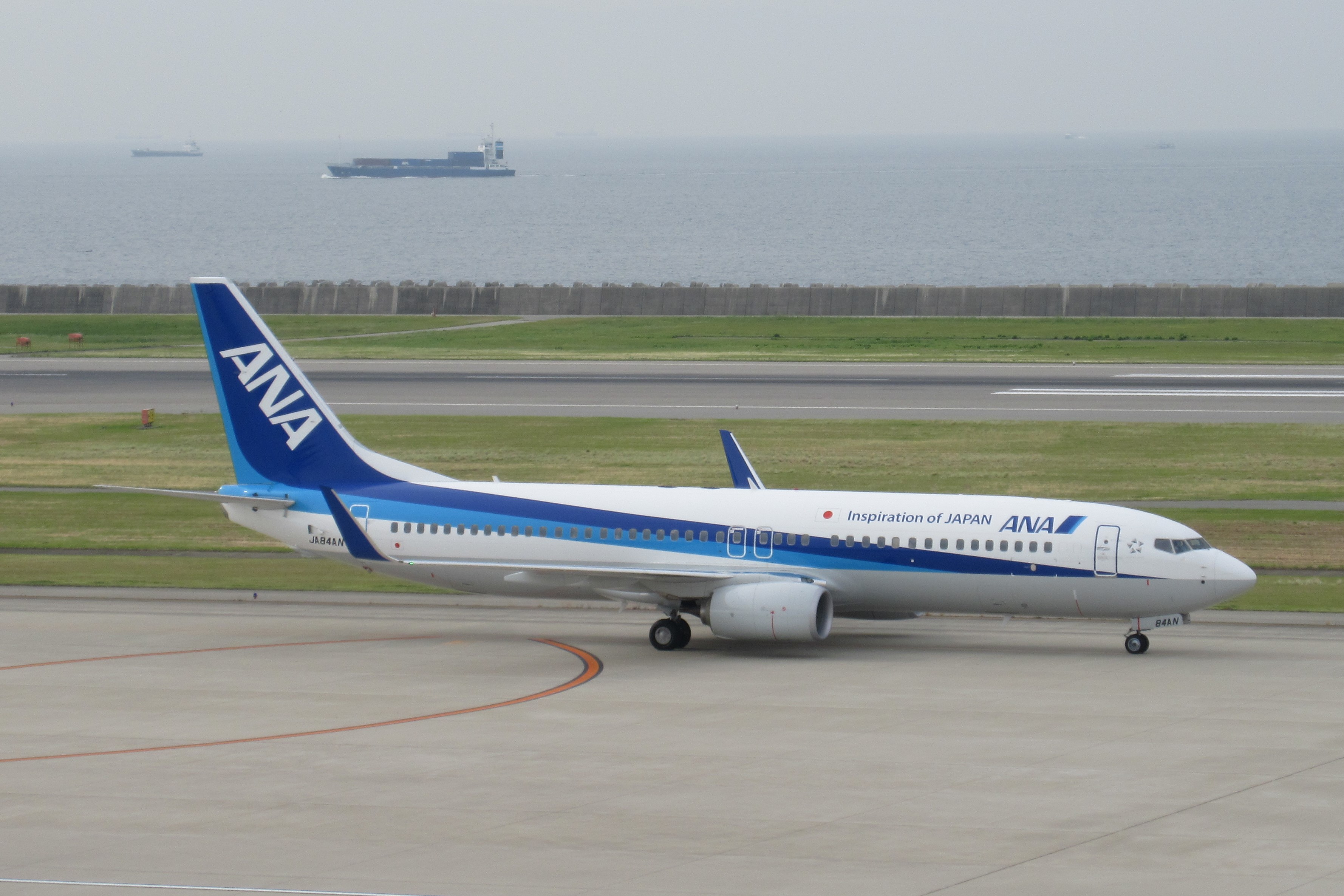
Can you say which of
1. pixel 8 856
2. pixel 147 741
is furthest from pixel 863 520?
pixel 8 856

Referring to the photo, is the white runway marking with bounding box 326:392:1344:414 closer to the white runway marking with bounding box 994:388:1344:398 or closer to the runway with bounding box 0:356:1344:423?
the runway with bounding box 0:356:1344:423

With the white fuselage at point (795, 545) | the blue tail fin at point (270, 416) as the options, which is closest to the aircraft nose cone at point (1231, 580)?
the white fuselage at point (795, 545)

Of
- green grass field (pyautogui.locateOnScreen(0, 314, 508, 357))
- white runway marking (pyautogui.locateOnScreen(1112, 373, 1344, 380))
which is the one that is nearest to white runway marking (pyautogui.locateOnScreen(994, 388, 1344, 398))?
white runway marking (pyautogui.locateOnScreen(1112, 373, 1344, 380))

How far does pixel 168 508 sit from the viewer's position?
58.6 metres

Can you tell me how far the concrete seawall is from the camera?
10775cm

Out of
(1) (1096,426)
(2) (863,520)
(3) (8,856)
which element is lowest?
(3) (8,856)

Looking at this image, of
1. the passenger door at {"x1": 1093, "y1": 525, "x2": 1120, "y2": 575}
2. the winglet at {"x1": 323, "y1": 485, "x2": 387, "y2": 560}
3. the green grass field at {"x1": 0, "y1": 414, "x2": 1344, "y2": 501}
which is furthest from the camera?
the green grass field at {"x1": 0, "y1": 414, "x2": 1344, "y2": 501}

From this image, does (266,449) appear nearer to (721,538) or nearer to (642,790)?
(721,538)

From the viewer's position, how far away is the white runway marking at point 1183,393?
7738cm

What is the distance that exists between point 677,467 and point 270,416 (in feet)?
80.3

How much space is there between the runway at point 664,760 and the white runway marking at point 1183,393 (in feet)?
127

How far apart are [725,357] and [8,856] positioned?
2997 inches

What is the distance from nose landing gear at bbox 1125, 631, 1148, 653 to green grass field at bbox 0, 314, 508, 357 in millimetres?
77101

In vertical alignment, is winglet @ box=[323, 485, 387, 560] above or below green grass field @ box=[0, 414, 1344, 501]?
below
